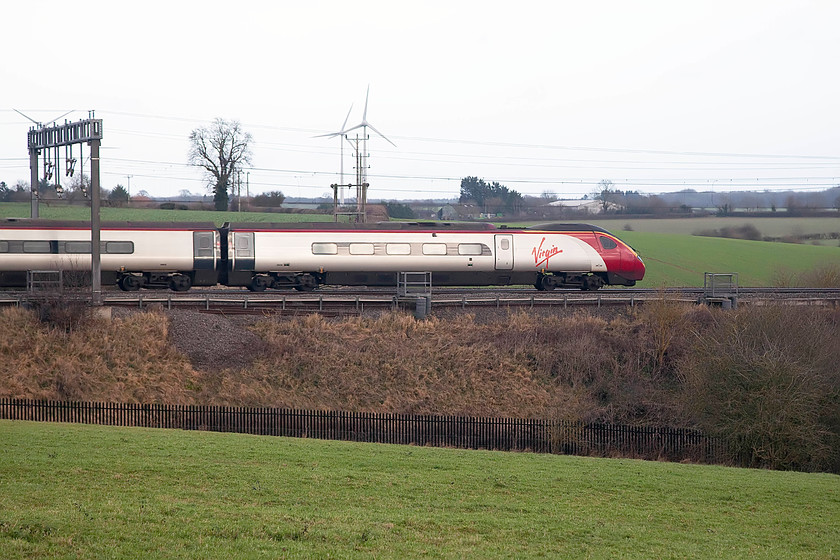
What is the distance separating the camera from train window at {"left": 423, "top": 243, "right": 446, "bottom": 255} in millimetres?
36000

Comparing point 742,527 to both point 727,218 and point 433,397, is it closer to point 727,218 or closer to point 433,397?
point 433,397

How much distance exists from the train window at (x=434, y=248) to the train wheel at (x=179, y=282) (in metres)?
10.7

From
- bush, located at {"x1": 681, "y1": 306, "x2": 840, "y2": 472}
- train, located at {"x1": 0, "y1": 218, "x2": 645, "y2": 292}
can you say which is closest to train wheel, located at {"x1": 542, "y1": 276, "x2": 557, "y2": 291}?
train, located at {"x1": 0, "y1": 218, "x2": 645, "y2": 292}

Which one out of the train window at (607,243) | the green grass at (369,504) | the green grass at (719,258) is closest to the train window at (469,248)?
the train window at (607,243)

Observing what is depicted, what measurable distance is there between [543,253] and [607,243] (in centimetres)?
338

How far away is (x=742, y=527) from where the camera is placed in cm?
1238

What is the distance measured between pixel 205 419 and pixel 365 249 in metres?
14.1

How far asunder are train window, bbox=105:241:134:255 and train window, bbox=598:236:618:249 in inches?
842

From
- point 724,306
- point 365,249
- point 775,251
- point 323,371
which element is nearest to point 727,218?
point 775,251

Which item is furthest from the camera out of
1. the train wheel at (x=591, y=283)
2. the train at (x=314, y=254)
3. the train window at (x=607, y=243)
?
the train wheel at (x=591, y=283)

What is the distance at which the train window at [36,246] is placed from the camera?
32.3 metres

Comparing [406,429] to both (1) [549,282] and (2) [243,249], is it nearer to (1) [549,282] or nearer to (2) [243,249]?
(2) [243,249]

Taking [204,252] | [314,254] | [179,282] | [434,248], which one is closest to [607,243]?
[434,248]

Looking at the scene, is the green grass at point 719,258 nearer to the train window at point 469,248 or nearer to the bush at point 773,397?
the train window at point 469,248
